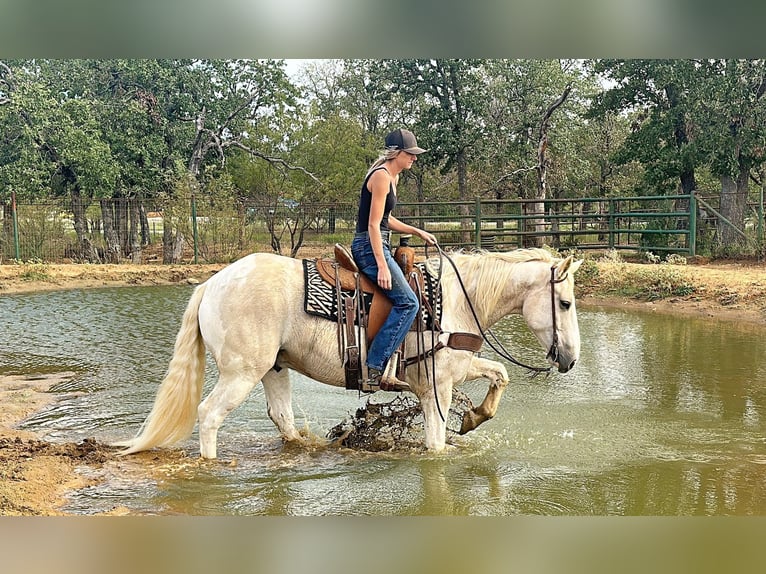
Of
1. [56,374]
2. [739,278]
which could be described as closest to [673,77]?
[739,278]

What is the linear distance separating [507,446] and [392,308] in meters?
1.49

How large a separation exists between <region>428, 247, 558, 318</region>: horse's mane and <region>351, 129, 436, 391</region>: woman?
386 millimetres

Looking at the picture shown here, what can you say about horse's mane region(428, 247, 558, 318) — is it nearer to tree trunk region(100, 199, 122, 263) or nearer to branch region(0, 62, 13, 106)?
tree trunk region(100, 199, 122, 263)

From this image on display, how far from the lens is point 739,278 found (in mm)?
12867

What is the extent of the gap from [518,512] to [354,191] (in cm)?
2312

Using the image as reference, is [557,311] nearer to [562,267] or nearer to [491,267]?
[562,267]

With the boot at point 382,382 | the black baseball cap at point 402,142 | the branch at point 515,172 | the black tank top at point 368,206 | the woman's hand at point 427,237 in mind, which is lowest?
the boot at point 382,382

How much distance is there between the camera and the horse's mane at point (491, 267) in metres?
5.31

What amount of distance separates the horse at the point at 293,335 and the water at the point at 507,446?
316mm

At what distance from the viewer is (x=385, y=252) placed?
194 inches

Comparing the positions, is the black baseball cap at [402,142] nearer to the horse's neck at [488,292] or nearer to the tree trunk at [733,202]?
the horse's neck at [488,292]

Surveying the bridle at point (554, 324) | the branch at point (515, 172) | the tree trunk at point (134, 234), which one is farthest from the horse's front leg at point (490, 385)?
the branch at point (515, 172)

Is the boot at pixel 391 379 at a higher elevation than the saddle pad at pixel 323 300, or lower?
lower

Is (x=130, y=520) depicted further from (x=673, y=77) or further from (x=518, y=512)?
(x=673, y=77)
